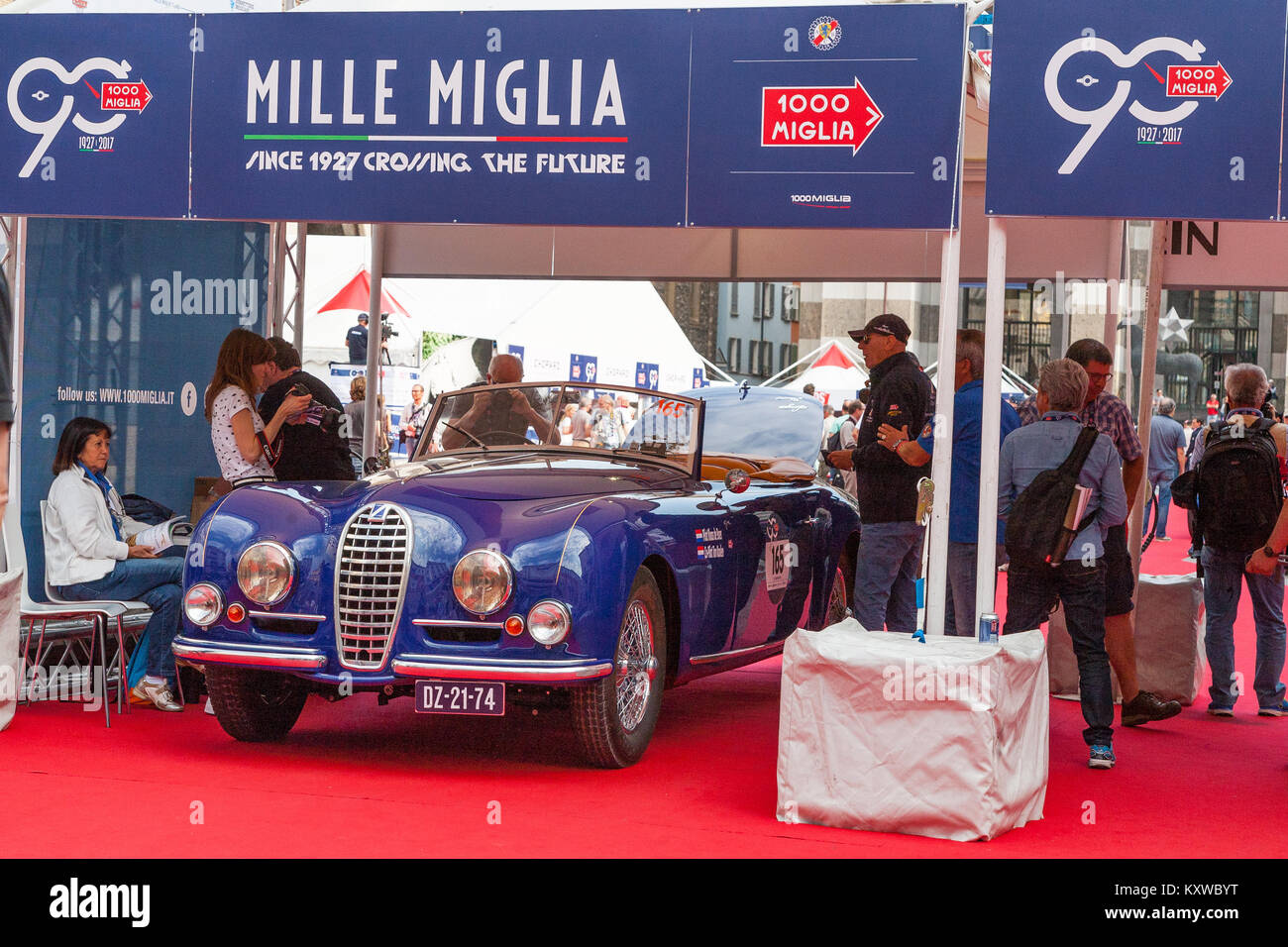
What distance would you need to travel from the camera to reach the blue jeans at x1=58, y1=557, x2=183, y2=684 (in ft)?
24.7

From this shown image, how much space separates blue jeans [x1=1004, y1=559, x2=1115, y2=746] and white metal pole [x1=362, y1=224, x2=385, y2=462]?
229 inches

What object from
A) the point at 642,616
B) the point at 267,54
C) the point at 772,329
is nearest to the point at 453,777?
the point at 642,616

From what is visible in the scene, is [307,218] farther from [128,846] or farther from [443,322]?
[443,322]

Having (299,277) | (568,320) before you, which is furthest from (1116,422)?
(568,320)

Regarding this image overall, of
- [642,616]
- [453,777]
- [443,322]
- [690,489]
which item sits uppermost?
[443,322]

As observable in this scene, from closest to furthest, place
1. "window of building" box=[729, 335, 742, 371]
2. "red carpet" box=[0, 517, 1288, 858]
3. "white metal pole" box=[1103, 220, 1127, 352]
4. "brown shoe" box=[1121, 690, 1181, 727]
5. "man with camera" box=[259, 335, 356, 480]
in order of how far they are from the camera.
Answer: "red carpet" box=[0, 517, 1288, 858] < "brown shoe" box=[1121, 690, 1181, 727] < "man with camera" box=[259, 335, 356, 480] < "white metal pole" box=[1103, 220, 1127, 352] < "window of building" box=[729, 335, 742, 371]

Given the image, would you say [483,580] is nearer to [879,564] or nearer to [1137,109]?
[879,564]

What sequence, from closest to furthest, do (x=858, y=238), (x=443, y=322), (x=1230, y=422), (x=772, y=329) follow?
(x=1230, y=422)
(x=858, y=238)
(x=443, y=322)
(x=772, y=329)

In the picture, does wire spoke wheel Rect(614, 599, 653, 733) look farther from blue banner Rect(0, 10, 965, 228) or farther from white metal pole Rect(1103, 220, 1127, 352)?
white metal pole Rect(1103, 220, 1127, 352)

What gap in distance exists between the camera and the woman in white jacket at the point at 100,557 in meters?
7.46

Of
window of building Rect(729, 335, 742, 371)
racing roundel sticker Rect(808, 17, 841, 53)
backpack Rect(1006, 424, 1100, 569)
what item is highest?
window of building Rect(729, 335, 742, 371)

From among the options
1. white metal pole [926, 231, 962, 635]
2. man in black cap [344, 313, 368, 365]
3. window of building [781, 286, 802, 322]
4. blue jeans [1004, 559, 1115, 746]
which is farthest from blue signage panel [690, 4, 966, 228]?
window of building [781, 286, 802, 322]

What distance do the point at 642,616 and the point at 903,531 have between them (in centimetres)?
Result: 154

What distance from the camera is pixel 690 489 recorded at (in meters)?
7.23
